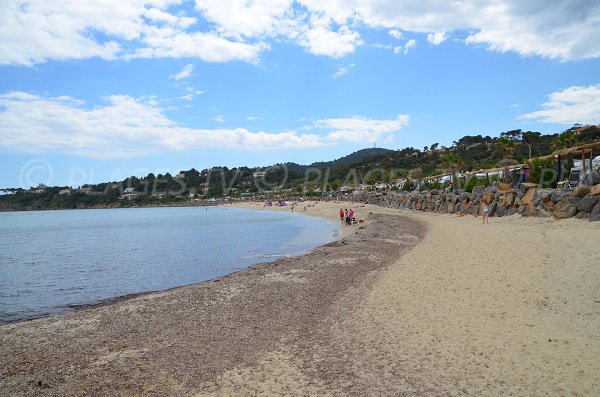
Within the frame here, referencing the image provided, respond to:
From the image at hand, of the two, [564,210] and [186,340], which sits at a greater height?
[564,210]

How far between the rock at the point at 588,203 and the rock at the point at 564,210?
1.20 ft

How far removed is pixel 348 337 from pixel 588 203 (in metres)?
14.6

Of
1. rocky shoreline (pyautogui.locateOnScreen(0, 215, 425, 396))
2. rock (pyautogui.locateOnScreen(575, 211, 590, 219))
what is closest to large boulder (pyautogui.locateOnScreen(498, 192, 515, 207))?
rock (pyautogui.locateOnScreen(575, 211, 590, 219))

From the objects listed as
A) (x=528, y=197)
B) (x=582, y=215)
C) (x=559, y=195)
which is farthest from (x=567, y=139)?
(x=582, y=215)

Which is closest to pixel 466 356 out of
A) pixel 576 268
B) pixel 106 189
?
pixel 576 268

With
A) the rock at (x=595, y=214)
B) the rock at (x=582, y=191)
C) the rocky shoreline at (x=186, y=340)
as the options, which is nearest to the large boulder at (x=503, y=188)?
the rock at (x=582, y=191)

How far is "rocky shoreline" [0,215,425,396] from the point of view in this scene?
232 inches

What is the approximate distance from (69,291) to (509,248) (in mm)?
15290

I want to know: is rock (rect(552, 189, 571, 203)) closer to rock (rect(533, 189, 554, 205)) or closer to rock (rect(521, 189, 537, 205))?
rock (rect(533, 189, 554, 205))

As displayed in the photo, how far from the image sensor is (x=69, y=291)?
15.1 meters

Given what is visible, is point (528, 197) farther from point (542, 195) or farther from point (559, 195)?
point (559, 195)

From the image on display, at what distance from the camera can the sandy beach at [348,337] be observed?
18.2ft

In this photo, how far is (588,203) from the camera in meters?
17.0

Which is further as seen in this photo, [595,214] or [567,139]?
[567,139]
